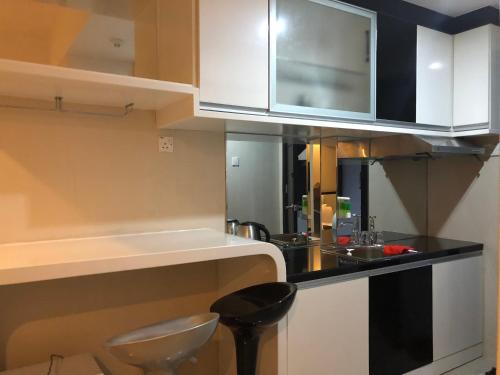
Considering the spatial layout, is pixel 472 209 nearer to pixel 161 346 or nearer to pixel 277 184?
pixel 277 184

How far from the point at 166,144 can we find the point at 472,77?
6.87 feet

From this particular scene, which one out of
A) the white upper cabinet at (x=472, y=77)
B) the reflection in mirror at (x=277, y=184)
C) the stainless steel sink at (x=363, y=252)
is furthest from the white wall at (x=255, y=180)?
the white upper cabinet at (x=472, y=77)

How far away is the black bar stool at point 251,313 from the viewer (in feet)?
5.35

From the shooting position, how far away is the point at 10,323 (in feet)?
5.68

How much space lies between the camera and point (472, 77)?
2703 mm

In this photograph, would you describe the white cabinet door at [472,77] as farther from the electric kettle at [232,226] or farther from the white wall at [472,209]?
the electric kettle at [232,226]

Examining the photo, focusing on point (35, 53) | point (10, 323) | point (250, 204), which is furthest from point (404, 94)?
point (10, 323)

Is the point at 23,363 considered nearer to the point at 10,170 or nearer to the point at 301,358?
the point at 10,170

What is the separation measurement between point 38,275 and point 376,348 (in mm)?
1800

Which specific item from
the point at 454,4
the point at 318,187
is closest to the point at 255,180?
the point at 318,187

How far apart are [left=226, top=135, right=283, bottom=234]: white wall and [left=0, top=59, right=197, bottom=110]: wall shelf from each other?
60 centimetres

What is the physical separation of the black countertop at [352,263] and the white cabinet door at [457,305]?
0.31 ft

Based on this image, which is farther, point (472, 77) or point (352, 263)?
point (472, 77)

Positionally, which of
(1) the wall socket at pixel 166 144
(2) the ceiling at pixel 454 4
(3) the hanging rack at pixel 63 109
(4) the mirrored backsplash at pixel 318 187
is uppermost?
(2) the ceiling at pixel 454 4
